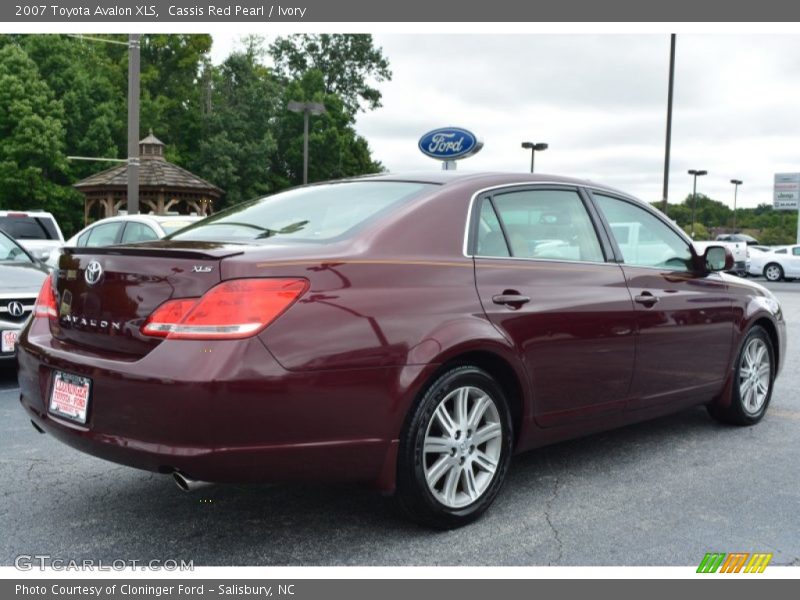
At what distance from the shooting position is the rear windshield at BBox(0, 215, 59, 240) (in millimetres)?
15703

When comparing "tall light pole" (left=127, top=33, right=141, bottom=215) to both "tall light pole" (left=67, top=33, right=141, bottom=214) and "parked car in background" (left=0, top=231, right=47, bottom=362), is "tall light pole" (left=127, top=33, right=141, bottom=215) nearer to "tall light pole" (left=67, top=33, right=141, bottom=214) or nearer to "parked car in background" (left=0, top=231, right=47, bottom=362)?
"tall light pole" (left=67, top=33, right=141, bottom=214)

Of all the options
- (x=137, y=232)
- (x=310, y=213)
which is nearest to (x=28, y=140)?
(x=137, y=232)

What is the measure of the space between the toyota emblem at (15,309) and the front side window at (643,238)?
4.57 metres

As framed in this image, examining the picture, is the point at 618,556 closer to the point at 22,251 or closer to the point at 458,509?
the point at 458,509

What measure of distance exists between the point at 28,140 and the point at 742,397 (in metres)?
44.1

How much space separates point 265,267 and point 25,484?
2070mm

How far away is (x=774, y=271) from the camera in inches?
1243

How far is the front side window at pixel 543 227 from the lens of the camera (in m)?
4.07

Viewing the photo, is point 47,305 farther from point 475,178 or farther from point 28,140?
point 28,140

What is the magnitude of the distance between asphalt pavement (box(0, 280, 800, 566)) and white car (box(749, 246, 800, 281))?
28.4 m

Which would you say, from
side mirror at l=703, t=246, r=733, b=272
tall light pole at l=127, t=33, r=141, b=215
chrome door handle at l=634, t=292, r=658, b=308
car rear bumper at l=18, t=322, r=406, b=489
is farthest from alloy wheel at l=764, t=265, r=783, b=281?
car rear bumper at l=18, t=322, r=406, b=489

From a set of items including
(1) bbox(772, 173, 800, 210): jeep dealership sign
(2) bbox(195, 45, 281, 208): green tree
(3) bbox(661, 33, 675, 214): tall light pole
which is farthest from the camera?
(1) bbox(772, 173, 800, 210): jeep dealership sign

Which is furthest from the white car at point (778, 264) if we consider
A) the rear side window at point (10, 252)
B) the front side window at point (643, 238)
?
the rear side window at point (10, 252)
